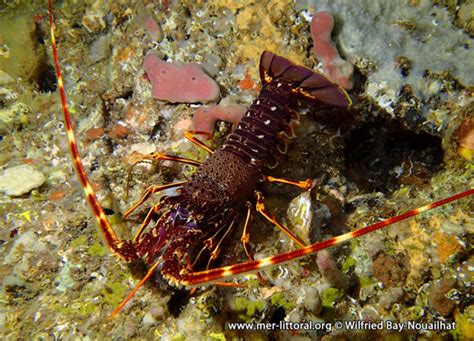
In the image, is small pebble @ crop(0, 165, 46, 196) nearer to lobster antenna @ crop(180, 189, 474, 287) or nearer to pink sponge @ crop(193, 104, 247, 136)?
pink sponge @ crop(193, 104, 247, 136)

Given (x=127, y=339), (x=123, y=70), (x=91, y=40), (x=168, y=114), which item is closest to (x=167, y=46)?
(x=123, y=70)

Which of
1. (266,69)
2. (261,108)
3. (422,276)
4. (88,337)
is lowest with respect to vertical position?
(88,337)

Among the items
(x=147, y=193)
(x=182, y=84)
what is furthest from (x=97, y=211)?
(x=182, y=84)

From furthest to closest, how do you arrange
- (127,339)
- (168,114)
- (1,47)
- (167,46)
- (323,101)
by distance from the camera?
(1,47) < (167,46) < (168,114) < (323,101) < (127,339)

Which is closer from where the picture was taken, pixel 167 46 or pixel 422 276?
pixel 422 276

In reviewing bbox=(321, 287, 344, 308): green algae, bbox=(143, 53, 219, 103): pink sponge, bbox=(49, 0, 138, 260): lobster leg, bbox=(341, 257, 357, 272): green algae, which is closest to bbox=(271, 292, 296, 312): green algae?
bbox=(321, 287, 344, 308): green algae

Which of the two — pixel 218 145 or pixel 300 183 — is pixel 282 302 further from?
pixel 218 145

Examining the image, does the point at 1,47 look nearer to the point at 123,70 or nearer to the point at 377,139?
the point at 123,70
